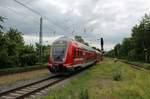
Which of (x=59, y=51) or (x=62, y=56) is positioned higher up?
(x=59, y=51)

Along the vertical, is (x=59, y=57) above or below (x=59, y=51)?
below

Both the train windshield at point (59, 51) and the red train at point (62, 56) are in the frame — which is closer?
the red train at point (62, 56)

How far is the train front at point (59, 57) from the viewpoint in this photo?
29312 mm

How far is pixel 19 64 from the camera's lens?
144 feet

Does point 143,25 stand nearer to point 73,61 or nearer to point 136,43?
point 136,43

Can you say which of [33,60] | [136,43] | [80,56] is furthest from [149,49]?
[80,56]

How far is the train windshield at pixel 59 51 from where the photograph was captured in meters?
29.5

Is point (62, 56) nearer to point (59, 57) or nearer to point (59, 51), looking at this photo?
point (59, 57)

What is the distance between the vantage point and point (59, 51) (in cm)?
2973

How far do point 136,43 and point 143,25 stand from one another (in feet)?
21.2

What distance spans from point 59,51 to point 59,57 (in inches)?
22.0

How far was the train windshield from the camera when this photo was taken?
29516mm

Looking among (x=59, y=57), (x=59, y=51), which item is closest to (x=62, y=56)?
(x=59, y=57)

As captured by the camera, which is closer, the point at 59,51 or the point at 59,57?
the point at 59,57
